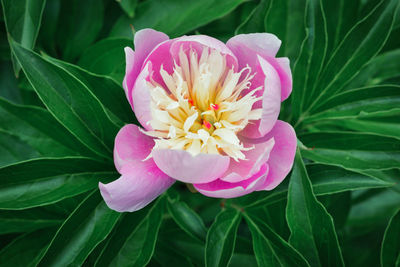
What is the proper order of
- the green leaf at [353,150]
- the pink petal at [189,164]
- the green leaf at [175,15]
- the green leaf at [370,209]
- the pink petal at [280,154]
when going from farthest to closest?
1. the green leaf at [370,209]
2. the green leaf at [175,15]
3. the green leaf at [353,150]
4. the pink petal at [280,154]
5. the pink petal at [189,164]

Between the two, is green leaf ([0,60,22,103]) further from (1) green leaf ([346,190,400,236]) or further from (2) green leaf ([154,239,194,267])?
(1) green leaf ([346,190,400,236])

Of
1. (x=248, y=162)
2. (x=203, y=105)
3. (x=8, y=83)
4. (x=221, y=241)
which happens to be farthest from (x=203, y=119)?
(x=8, y=83)

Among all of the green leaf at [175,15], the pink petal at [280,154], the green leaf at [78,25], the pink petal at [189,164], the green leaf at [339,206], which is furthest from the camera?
the green leaf at [78,25]

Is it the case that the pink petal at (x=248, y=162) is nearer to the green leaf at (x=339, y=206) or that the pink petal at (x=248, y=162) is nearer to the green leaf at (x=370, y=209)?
the green leaf at (x=339, y=206)

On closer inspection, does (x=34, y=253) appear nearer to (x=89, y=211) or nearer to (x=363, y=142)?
(x=89, y=211)

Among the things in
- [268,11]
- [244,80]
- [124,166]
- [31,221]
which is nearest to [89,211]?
[124,166]

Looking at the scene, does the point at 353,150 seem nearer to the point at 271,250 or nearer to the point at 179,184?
the point at 271,250

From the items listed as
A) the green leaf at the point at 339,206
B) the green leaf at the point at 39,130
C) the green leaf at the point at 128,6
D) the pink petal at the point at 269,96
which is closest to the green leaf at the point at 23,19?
the green leaf at the point at 39,130
